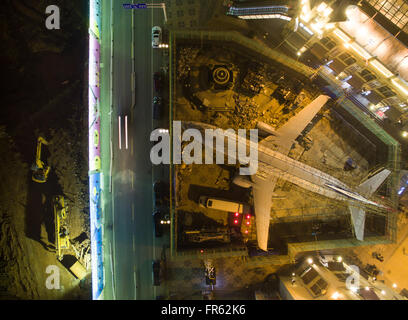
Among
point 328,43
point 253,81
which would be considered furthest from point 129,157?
point 328,43

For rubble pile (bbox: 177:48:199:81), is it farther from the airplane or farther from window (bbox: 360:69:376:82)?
window (bbox: 360:69:376:82)

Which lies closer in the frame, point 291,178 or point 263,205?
point 291,178

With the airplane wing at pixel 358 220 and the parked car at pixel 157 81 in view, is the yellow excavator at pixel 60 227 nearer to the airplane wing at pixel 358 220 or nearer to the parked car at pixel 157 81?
the parked car at pixel 157 81

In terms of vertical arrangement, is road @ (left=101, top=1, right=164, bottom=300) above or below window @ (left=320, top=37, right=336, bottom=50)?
below

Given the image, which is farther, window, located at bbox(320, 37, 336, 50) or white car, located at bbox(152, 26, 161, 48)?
white car, located at bbox(152, 26, 161, 48)

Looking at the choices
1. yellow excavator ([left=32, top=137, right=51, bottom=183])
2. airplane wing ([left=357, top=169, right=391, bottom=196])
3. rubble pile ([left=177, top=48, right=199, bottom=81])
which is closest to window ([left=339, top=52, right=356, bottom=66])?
airplane wing ([left=357, top=169, right=391, bottom=196])

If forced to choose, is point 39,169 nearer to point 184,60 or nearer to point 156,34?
point 156,34

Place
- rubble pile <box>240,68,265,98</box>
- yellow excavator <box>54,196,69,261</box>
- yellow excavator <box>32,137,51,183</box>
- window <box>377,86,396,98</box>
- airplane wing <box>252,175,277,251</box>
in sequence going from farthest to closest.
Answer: rubble pile <box>240,68,265,98</box> → airplane wing <box>252,175,277,251</box> → yellow excavator <box>54,196,69,261</box> → yellow excavator <box>32,137,51,183</box> → window <box>377,86,396,98</box>

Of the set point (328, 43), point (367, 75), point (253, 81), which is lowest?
point (253, 81)

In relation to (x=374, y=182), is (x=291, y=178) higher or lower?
higher
